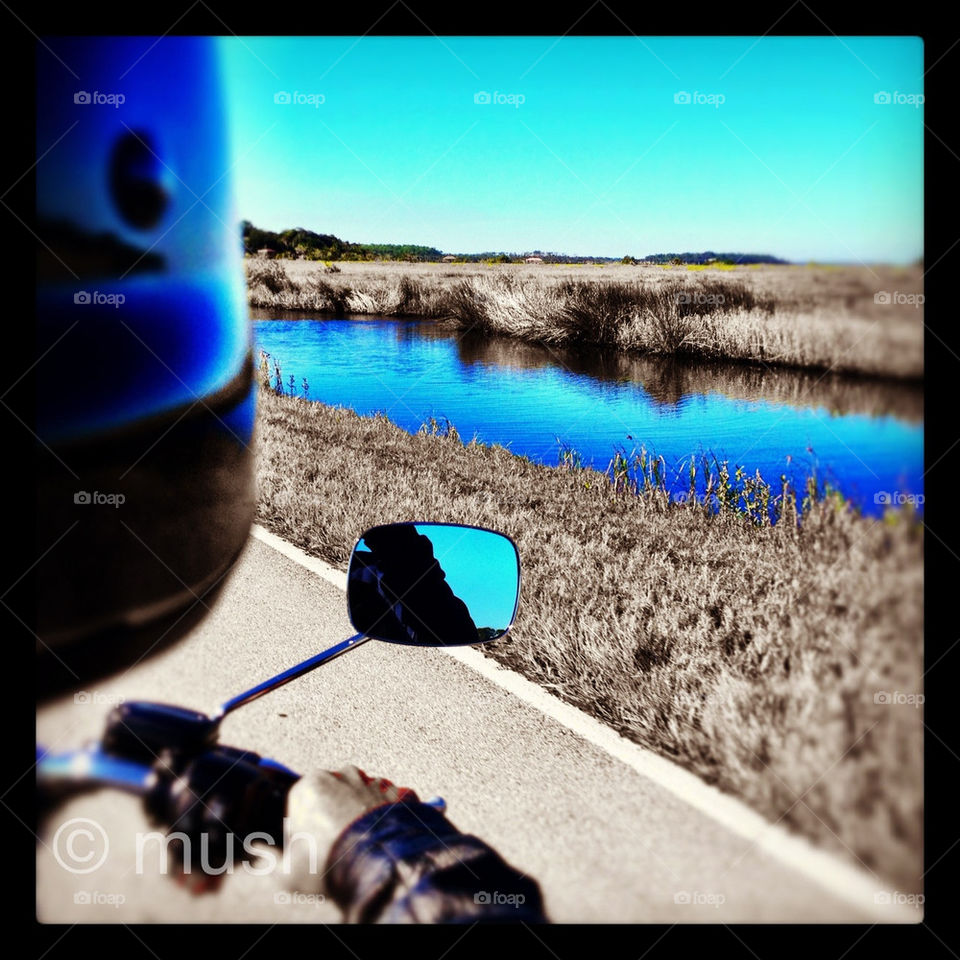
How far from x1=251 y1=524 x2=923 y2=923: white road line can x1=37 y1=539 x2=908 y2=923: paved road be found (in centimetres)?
3

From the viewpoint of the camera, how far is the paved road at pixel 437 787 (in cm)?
177

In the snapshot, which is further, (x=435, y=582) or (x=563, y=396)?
(x=563, y=396)

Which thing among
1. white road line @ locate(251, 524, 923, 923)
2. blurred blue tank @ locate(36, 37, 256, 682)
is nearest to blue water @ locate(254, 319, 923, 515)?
white road line @ locate(251, 524, 923, 923)

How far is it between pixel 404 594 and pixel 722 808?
1.12 meters

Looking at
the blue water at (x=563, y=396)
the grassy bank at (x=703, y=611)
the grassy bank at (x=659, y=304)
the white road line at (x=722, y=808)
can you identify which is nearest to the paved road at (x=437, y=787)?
the white road line at (x=722, y=808)

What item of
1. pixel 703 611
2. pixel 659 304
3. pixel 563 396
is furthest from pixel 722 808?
pixel 563 396

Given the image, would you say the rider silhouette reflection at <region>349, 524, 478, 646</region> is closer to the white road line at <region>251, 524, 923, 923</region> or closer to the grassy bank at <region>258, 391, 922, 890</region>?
the white road line at <region>251, 524, 923, 923</region>

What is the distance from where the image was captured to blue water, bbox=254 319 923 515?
115 inches

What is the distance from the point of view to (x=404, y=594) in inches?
87.4

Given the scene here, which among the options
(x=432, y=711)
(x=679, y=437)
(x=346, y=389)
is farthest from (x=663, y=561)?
(x=346, y=389)

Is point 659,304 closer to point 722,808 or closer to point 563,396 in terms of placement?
point 563,396

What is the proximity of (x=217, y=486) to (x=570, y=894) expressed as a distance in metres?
1.52
